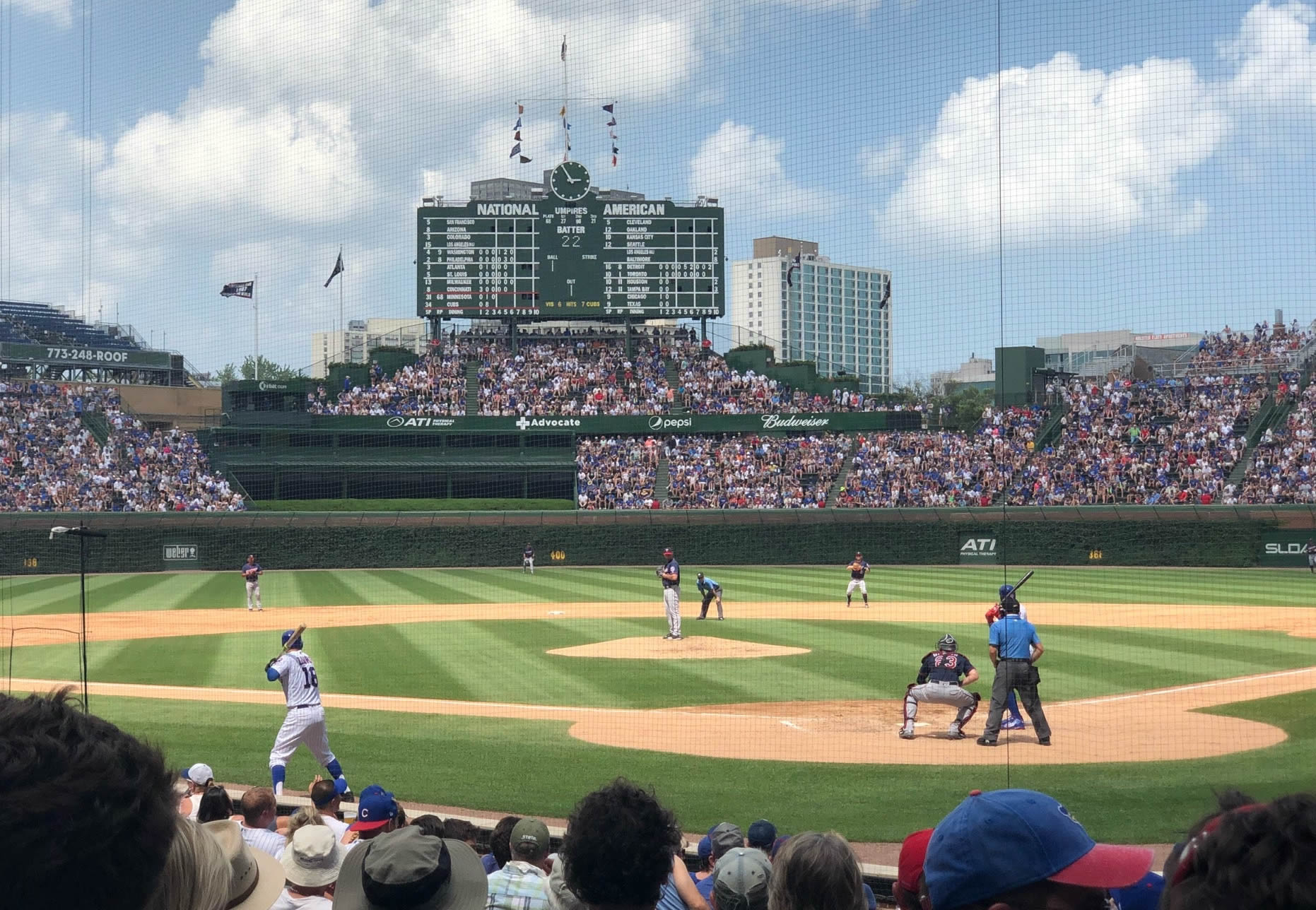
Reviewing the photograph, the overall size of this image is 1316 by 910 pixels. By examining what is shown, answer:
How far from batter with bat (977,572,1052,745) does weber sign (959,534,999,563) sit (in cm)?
2343

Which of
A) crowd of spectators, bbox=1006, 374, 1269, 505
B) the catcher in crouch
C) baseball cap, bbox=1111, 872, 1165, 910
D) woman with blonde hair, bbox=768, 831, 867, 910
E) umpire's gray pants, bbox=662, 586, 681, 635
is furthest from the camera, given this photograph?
crowd of spectators, bbox=1006, 374, 1269, 505

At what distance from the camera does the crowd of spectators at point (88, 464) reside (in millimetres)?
34375

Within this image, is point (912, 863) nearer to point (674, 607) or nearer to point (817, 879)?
point (817, 879)

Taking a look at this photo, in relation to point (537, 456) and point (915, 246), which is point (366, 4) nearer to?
point (915, 246)

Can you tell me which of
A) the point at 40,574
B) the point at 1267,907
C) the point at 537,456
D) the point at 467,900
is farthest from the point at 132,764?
the point at 537,456

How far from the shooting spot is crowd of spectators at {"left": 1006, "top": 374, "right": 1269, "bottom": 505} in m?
30.2

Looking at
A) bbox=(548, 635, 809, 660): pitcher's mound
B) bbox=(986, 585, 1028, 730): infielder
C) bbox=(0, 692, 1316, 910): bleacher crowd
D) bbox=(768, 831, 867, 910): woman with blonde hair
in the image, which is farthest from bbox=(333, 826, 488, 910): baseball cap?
bbox=(548, 635, 809, 660): pitcher's mound

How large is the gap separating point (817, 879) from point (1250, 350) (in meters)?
27.8

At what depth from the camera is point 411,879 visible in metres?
3.42

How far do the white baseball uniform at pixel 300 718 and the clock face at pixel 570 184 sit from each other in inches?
1473

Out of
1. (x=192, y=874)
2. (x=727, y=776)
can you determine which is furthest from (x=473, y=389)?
(x=192, y=874)

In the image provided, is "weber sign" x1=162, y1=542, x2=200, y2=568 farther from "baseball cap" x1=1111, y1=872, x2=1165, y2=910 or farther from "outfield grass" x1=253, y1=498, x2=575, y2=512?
"baseball cap" x1=1111, y1=872, x2=1165, y2=910

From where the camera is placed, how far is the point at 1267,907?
1526mm

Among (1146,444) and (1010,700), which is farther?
(1146,444)
